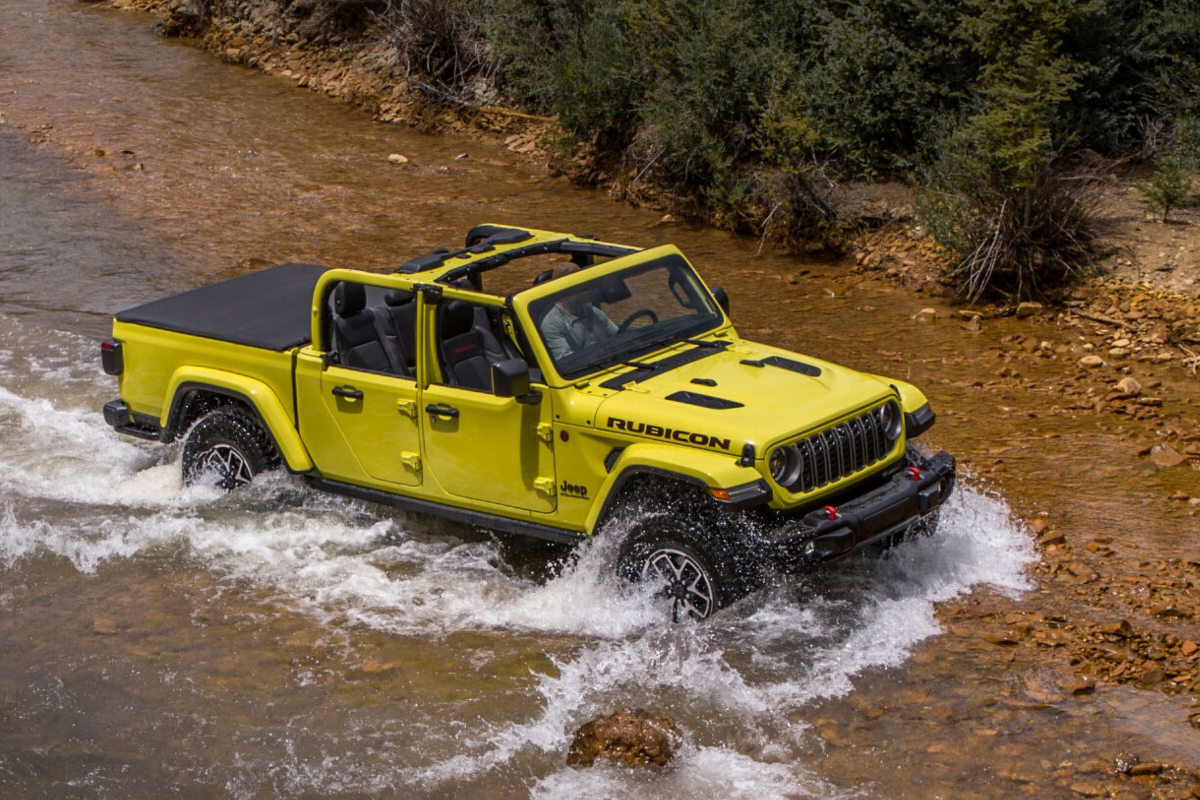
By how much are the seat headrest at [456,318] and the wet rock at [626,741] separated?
2373mm

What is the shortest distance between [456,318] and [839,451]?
7.29 ft

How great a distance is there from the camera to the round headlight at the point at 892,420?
280 inches

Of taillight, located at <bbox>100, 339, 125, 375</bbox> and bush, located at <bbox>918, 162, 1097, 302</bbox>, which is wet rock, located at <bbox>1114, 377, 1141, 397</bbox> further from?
taillight, located at <bbox>100, 339, 125, 375</bbox>

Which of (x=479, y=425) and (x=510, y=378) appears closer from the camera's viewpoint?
(x=510, y=378)

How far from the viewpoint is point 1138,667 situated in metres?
6.59

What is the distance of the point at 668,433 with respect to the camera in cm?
668

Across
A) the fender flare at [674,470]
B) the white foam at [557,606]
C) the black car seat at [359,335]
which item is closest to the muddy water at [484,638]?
the white foam at [557,606]

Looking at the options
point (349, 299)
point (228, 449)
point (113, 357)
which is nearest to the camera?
point (349, 299)

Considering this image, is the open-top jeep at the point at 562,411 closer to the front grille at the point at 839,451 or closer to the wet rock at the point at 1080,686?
the front grille at the point at 839,451

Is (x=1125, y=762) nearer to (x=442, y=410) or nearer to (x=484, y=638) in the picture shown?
(x=484, y=638)

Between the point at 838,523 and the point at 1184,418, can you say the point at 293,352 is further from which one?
the point at 1184,418

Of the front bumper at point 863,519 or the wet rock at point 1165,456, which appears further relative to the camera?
the wet rock at point 1165,456

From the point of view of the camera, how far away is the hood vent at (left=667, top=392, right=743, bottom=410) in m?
6.79

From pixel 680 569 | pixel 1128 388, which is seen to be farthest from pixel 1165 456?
pixel 680 569
